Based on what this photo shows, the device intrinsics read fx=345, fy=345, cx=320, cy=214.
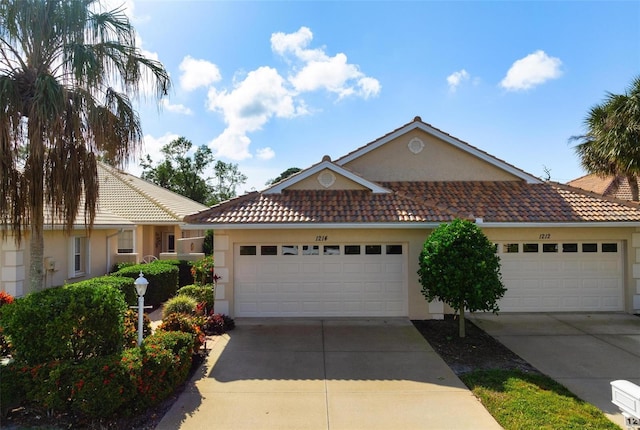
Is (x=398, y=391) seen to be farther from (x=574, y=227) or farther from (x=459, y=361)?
(x=574, y=227)

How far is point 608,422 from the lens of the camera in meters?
4.93

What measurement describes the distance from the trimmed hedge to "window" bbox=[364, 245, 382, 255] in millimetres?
6343

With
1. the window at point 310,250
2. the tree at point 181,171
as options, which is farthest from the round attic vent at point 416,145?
the tree at point 181,171

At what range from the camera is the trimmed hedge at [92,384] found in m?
4.81

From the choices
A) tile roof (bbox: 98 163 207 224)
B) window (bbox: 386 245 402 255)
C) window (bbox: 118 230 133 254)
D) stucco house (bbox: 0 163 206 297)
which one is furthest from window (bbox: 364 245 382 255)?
window (bbox: 118 230 133 254)

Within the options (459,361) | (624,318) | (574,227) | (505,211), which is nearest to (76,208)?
(459,361)

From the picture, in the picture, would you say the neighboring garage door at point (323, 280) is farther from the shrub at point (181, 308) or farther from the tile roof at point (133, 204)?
the tile roof at point (133, 204)

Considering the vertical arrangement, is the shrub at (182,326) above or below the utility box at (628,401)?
above

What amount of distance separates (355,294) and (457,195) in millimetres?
4806

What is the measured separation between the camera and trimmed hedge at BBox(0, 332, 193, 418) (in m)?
4.81

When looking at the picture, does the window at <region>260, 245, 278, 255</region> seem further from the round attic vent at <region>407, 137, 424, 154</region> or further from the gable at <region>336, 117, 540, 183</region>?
the round attic vent at <region>407, 137, 424, 154</region>

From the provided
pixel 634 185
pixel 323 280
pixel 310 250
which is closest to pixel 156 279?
pixel 310 250

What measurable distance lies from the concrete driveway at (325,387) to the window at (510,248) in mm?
4336

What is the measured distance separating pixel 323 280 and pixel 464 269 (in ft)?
13.4
